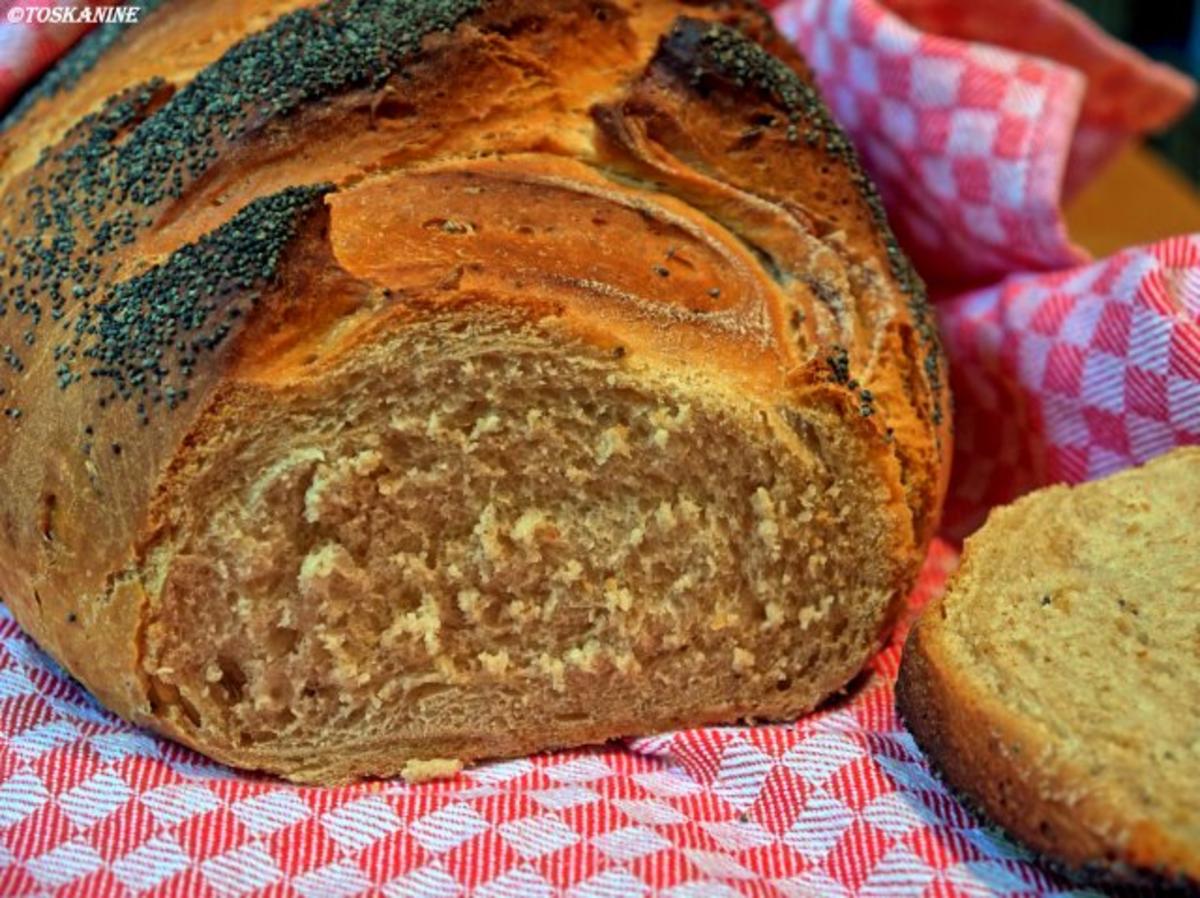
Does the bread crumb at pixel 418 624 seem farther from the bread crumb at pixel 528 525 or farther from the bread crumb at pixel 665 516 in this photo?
the bread crumb at pixel 665 516

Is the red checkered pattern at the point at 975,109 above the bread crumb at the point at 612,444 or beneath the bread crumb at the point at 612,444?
beneath

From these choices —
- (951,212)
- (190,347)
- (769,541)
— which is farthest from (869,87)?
(190,347)

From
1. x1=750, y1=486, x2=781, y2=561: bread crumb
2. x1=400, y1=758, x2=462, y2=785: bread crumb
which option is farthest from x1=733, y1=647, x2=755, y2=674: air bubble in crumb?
x1=400, y1=758, x2=462, y2=785: bread crumb

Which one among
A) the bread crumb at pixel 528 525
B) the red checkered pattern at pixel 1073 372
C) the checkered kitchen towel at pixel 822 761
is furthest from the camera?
the red checkered pattern at pixel 1073 372

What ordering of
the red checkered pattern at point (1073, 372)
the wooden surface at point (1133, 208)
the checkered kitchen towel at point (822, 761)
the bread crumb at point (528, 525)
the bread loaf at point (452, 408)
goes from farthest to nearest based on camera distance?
the wooden surface at point (1133, 208), the red checkered pattern at point (1073, 372), the bread crumb at point (528, 525), the bread loaf at point (452, 408), the checkered kitchen towel at point (822, 761)

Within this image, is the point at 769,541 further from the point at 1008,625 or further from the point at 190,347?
the point at 190,347

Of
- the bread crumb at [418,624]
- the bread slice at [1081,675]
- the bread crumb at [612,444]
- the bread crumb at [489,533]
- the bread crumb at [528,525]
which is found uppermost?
the bread crumb at [612,444]

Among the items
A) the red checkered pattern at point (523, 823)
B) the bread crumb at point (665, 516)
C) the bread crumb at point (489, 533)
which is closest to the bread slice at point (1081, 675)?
the red checkered pattern at point (523, 823)

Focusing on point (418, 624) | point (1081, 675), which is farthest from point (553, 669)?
point (1081, 675)

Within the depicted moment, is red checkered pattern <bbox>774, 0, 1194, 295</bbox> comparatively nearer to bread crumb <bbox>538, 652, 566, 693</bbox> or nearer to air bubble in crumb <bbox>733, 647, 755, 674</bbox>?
air bubble in crumb <bbox>733, 647, 755, 674</bbox>
